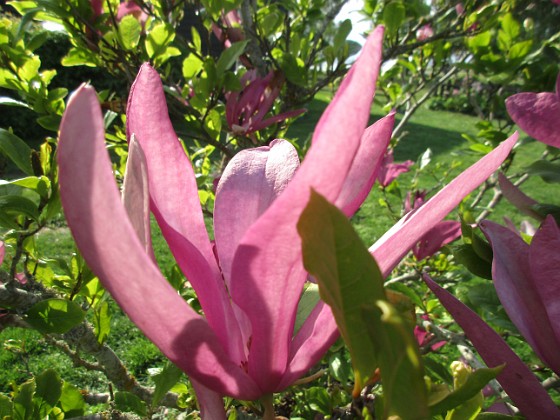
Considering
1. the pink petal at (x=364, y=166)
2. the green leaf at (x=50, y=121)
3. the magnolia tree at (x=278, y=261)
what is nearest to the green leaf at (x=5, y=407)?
the magnolia tree at (x=278, y=261)

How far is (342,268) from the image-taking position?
0.30 meters

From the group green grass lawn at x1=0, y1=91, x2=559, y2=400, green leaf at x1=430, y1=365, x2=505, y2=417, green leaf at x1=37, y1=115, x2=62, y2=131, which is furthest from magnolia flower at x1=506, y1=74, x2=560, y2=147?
green leaf at x1=37, y1=115, x2=62, y2=131

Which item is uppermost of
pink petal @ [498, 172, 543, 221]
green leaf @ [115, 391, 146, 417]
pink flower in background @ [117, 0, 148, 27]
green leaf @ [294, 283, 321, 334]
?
pink flower in background @ [117, 0, 148, 27]

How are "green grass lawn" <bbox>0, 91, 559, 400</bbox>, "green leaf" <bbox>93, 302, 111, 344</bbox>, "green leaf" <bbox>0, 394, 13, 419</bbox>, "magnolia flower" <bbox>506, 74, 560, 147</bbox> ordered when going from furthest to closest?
"green grass lawn" <bbox>0, 91, 559, 400</bbox> < "green leaf" <bbox>93, 302, 111, 344</bbox> < "green leaf" <bbox>0, 394, 13, 419</bbox> < "magnolia flower" <bbox>506, 74, 560, 147</bbox>

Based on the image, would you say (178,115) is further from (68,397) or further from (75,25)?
(68,397)

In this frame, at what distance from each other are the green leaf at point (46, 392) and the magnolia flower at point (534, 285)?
720 millimetres

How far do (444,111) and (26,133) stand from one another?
Result: 15386 millimetres

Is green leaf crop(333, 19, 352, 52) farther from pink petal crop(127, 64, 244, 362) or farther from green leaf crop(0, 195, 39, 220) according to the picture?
pink petal crop(127, 64, 244, 362)

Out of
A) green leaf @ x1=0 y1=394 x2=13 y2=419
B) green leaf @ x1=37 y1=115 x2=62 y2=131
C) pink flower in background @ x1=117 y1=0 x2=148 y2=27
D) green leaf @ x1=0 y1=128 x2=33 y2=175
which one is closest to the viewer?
Result: green leaf @ x1=0 y1=394 x2=13 y2=419

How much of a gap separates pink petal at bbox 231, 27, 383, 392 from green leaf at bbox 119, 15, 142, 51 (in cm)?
→ 120

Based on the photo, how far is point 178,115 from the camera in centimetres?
156

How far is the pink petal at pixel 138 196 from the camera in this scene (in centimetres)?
35

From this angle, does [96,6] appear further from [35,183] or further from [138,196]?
[138,196]

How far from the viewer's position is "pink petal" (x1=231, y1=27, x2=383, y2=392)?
279 millimetres
